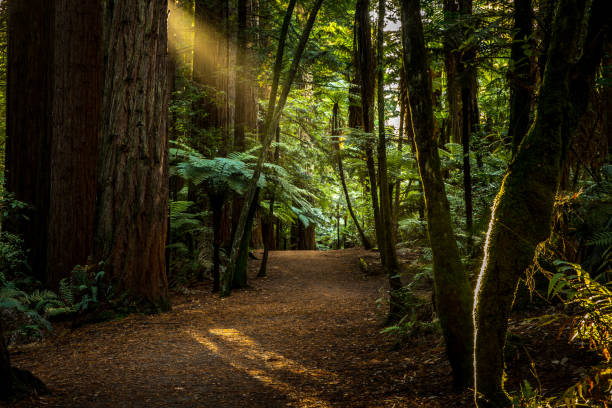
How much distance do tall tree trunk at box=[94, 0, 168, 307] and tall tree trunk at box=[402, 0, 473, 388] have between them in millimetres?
4605

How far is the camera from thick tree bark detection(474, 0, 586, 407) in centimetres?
184

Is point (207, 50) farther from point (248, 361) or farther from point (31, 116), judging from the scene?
point (248, 361)

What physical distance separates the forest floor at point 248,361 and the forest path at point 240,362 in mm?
11

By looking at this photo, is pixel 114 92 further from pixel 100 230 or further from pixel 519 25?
pixel 519 25

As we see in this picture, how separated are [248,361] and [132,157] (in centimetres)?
369

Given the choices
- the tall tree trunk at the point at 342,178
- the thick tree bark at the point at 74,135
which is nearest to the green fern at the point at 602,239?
the thick tree bark at the point at 74,135

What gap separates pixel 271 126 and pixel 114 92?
2.80 metres

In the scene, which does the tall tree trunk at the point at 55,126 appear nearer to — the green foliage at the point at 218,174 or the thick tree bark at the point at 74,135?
the thick tree bark at the point at 74,135

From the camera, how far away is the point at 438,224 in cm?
277

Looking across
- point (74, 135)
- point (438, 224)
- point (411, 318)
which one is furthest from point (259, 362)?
point (74, 135)

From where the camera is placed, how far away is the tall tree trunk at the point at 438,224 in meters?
2.71

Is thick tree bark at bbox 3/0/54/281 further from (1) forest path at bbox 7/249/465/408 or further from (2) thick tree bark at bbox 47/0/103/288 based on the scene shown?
(1) forest path at bbox 7/249/465/408

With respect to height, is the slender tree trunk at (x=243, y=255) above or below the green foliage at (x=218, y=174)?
below

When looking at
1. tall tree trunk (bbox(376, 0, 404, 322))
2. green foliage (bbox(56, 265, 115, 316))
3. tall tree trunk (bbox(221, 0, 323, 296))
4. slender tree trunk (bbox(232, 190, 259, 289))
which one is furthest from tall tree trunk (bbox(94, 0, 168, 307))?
tall tree trunk (bbox(376, 0, 404, 322))
